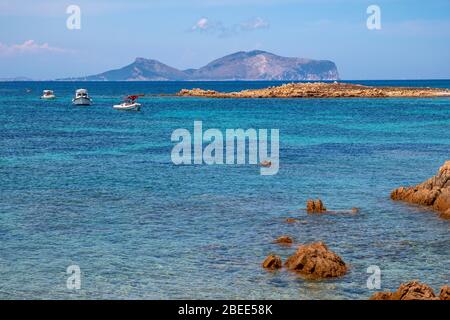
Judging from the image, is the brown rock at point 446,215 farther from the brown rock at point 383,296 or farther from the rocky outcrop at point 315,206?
the brown rock at point 383,296

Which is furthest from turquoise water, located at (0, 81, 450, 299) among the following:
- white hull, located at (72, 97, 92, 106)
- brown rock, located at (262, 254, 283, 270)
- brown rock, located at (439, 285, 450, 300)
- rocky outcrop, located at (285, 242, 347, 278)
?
white hull, located at (72, 97, 92, 106)

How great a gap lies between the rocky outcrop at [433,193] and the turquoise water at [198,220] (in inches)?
36.0

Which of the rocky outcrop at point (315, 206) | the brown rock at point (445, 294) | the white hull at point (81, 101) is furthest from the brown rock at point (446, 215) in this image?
the white hull at point (81, 101)

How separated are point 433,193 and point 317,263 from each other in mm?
14245

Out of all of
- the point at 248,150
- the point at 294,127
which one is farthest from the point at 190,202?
the point at 294,127

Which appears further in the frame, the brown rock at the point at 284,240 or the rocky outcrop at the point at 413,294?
the brown rock at the point at 284,240

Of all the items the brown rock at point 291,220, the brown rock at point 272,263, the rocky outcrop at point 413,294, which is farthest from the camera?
the brown rock at point 291,220

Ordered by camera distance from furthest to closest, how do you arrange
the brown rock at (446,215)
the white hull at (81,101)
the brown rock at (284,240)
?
1. the white hull at (81,101)
2. the brown rock at (446,215)
3. the brown rock at (284,240)

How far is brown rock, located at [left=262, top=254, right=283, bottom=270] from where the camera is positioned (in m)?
24.4

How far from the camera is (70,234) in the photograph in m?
29.1

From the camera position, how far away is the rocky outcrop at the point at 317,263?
23.7 m

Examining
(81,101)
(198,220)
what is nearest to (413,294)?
(198,220)

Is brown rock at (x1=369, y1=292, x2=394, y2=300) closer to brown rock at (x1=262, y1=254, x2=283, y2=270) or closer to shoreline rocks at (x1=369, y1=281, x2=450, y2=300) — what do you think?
shoreline rocks at (x1=369, y1=281, x2=450, y2=300)

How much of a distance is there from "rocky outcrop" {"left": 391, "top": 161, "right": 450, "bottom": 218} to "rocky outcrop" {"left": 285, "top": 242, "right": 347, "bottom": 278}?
11.8m
